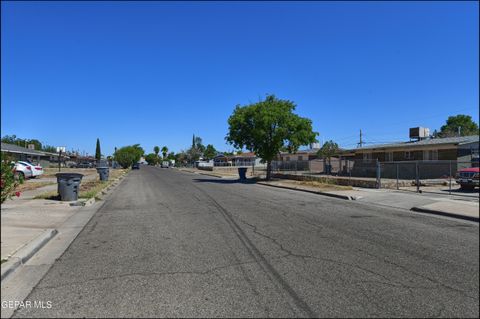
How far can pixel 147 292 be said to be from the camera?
198 inches

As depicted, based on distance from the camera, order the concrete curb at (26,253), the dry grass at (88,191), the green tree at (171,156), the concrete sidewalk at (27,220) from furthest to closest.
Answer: the green tree at (171,156) < the dry grass at (88,191) < the concrete sidewalk at (27,220) < the concrete curb at (26,253)

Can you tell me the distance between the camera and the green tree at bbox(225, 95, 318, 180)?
31.1m

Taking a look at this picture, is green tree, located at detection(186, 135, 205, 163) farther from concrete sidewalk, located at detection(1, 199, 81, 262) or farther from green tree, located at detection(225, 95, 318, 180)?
concrete sidewalk, located at detection(1, 199, 81, 262)

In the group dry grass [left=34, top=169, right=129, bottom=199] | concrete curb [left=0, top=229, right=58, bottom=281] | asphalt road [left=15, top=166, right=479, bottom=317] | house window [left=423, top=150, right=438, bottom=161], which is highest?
house window [left=423, top=150, right=438, bottom=161]

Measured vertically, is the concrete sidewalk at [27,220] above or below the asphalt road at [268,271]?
above

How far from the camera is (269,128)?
31688mm

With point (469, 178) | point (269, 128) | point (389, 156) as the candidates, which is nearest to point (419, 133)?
point (389, 156)

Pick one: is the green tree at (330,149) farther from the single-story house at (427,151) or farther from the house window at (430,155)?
the house window at (430,155)

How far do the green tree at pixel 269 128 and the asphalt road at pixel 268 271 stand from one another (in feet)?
69.7

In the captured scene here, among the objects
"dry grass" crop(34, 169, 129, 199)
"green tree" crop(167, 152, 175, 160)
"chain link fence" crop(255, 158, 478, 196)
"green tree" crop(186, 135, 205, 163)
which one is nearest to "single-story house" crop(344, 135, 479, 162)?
"chain link fence" crop(255, 158, 478, 196)

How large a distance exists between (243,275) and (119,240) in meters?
3.58

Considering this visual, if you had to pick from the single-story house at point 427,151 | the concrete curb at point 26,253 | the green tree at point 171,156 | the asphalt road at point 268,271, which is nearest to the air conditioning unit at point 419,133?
the single-story house at point 427,151

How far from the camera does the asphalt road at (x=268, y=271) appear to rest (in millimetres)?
4484

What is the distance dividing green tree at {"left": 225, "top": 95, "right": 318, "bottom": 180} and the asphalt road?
69.7 ft
